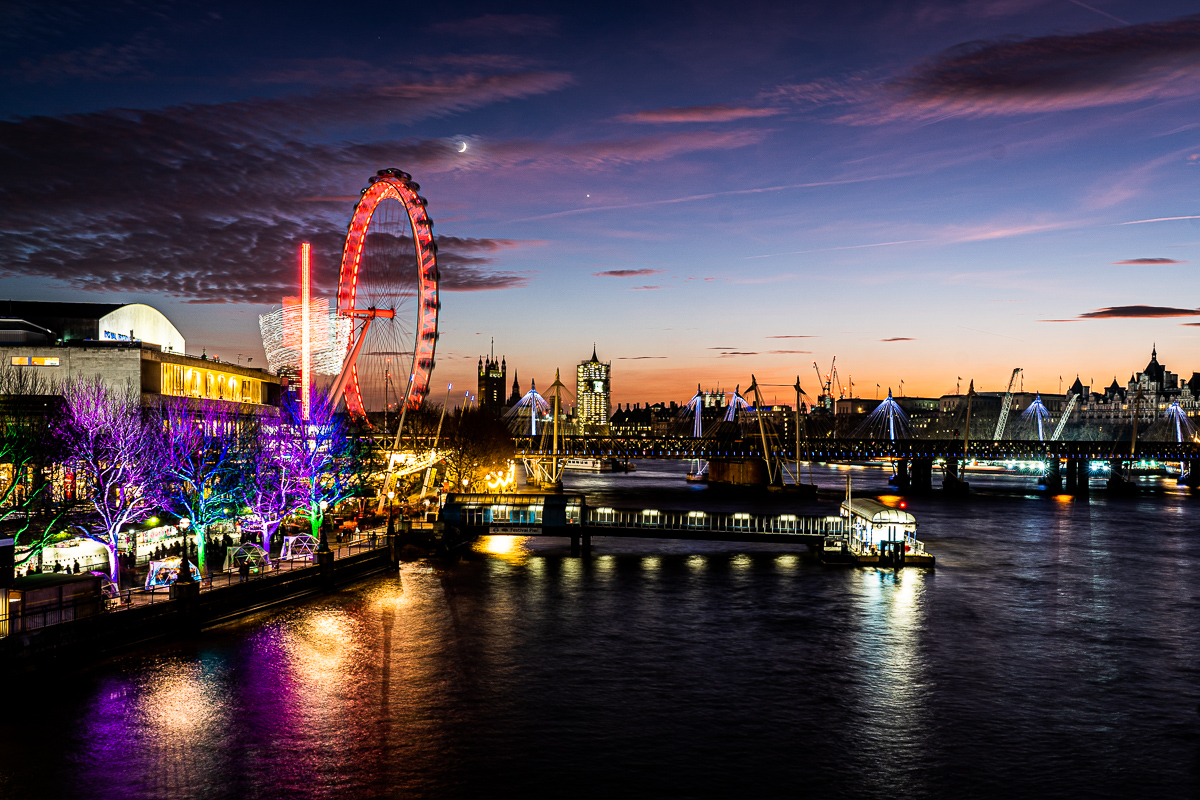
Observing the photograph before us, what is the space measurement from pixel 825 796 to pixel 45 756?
22.1m

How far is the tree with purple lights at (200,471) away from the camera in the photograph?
52.5 m

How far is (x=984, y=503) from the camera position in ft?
454

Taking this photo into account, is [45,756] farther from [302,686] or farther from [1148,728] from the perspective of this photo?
[1148,728]

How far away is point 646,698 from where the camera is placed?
36969 millimetres

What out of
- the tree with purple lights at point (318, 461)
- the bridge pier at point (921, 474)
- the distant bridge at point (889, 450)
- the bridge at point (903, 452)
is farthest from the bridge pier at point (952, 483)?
the tree with purple lights at point (318, 461)

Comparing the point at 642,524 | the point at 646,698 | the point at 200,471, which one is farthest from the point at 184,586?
the point at 642,524

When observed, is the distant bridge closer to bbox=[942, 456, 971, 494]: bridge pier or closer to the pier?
bbox=[942, 456, 971, 494]: bridge pier

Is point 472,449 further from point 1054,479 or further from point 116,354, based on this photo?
point 1054,479

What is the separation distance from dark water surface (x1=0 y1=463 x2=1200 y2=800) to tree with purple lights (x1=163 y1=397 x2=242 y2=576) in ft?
25.7

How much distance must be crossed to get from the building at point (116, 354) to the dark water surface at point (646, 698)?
125 feet

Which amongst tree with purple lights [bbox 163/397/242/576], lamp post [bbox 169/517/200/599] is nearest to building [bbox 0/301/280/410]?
tree with purple lights [bbox 163/397/242/576]

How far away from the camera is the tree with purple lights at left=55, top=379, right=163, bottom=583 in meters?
50.4

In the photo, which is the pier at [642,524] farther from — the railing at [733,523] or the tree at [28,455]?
the tree at [28,455]

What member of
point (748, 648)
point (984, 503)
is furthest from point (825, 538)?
point (984, 503)
